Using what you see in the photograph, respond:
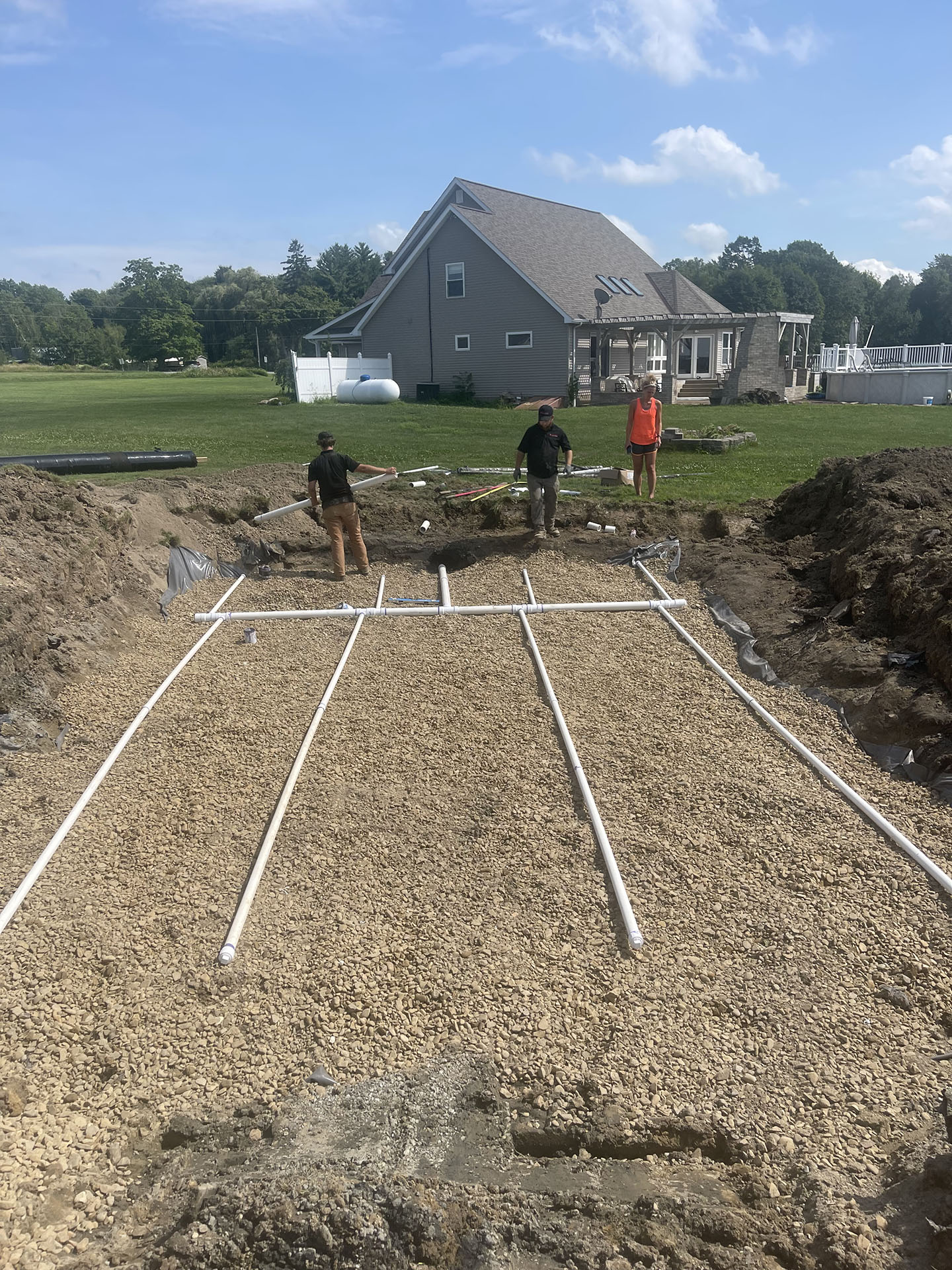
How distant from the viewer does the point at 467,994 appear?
4066 millimetres

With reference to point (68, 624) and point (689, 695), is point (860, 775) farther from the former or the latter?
point (68, 624)

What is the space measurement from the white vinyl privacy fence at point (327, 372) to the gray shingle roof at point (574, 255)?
5770mm

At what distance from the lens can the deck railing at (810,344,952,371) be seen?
111 feet

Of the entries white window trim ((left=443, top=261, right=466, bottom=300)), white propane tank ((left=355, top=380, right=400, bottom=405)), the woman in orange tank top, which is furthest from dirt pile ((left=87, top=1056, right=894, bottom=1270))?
white window trim ((left=443, top=261, right=466, bottom=300))

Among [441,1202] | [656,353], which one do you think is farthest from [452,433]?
[441,1202]

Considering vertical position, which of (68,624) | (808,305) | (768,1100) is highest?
(808,305)

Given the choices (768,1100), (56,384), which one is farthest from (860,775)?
(56,384)

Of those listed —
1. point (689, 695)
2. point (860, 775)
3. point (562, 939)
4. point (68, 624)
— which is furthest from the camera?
point (68, 624)

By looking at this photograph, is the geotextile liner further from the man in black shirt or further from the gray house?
the gray house

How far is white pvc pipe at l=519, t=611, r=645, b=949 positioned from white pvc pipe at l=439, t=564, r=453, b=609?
185 cm

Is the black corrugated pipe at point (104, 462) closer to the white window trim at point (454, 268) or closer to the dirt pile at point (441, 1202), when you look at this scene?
the dirt pile at point (441, 1202)

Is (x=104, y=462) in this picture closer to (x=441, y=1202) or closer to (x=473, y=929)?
(x=473, y=929)

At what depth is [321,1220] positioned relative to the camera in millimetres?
2889

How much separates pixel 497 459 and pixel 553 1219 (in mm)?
14169
